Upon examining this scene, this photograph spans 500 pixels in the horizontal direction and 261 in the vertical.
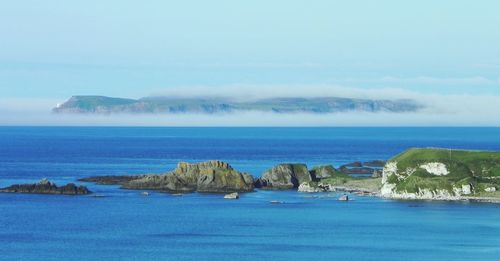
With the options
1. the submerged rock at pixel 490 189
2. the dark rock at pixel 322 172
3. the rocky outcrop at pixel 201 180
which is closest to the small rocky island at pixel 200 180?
the rocky outcrop at pixel 201 180

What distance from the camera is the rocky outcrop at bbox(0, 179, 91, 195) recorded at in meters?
156

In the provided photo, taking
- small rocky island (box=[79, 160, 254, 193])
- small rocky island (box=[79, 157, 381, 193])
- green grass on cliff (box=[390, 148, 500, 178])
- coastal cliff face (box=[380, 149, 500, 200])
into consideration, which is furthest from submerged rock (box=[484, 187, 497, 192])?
small rocky island (box=[79, 160, 254, 193])

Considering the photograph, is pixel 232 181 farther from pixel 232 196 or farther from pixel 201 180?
pixel 232 196

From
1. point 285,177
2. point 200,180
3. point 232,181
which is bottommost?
point 232,181

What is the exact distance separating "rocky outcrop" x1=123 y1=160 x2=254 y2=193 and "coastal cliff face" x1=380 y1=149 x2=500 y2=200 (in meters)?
23.7

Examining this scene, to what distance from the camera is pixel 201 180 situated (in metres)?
164

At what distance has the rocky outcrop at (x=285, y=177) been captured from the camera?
169500mm

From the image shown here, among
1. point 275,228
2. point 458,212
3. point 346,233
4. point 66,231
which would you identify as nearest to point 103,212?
point 66,231

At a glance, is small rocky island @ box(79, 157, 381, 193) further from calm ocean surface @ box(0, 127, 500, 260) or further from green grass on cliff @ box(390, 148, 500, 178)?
calm ocean surface @ box(0, 127, 500, 260)

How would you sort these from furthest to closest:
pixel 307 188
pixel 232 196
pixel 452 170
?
pixel 307 188 → pixel 452 170 → pixel 232 196

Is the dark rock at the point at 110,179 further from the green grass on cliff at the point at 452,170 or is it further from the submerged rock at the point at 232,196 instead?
the green grass on cliff at the point at 452,170

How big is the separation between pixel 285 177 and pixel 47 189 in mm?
39096

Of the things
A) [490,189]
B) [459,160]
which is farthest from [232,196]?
[490,189]

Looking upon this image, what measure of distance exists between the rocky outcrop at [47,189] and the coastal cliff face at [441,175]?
150 feet
